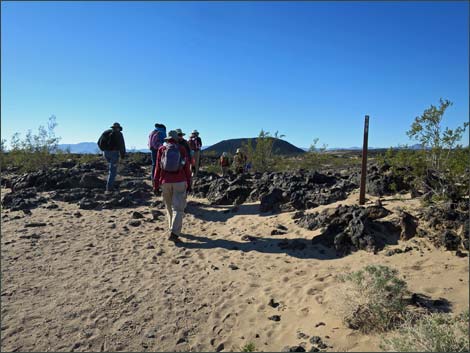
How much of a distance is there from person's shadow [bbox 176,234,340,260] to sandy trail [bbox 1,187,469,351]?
0.10 ft

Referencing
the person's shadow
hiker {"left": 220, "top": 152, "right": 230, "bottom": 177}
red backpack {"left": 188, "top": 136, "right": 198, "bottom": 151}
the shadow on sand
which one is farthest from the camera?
hiker {"left": 220, "top": 152, "right": 230, "bottom": 177}

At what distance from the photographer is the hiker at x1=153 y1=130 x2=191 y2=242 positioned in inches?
283

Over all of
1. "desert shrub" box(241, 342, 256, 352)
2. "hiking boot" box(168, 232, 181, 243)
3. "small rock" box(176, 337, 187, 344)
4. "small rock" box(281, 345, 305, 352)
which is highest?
"hiking boot" box(168, 232, 181, 243)

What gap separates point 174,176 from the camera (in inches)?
290

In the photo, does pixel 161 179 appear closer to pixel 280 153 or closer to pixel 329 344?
pixel 329 344

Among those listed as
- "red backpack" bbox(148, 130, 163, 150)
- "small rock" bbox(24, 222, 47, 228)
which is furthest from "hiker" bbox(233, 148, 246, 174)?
"small rock" bbox(24, 222, 47, 228)

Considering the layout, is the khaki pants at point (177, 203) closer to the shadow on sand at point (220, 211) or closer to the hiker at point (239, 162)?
the shadow on sand at point (220, 211)

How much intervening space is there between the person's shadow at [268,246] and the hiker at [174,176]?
0.47m

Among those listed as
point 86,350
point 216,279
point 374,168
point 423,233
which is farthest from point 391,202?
point 86,350

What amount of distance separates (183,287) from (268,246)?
2237mm

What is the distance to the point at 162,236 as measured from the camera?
7.83 metres

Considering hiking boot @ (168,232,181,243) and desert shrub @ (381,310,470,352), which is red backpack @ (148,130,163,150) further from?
desert shrub @ (381,310,470,352)

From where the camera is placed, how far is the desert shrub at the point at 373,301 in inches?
149

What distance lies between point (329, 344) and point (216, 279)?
88.9 inches
